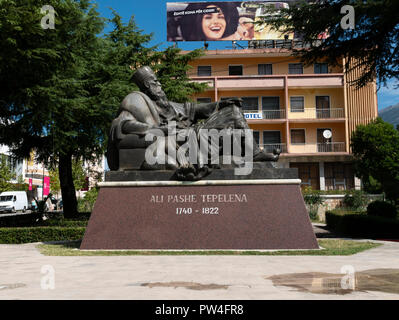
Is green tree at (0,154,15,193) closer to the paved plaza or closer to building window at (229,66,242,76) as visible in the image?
building window at (229,66,242,76)

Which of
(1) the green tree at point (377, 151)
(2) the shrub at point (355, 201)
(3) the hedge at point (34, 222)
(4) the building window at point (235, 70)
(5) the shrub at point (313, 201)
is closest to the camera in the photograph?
(3) the hedge at point (34, 222)

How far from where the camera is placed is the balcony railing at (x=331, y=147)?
3981 cm

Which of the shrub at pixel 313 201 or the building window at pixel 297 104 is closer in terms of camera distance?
the shrub at pixel 313 201

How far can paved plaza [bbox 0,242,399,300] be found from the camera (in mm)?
4551

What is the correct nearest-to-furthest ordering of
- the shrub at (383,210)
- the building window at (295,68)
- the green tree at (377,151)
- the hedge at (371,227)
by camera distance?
the hedge at (371,227)
the shrub at (383,210)
the green tree at (377,151)
the building window at (295,68)

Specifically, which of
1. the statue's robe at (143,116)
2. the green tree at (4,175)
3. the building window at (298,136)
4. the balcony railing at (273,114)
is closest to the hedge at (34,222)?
the statue's robe at (143,116)

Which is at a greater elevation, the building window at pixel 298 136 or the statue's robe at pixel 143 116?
the building window at pixel 298 136

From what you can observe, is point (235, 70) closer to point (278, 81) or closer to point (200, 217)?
point (278, 81)

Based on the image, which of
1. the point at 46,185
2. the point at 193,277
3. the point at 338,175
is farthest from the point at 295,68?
the point at 193,277

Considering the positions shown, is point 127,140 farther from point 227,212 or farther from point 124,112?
point 227,212

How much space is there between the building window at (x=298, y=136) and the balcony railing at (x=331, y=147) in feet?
5.50

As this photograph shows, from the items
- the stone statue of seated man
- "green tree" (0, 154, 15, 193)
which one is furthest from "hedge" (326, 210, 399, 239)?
"green tree" (0, 154, 15, 193)

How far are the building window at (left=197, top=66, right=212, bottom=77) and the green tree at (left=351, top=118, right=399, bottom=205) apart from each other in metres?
15.2

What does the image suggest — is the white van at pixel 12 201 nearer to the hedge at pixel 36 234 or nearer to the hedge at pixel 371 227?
the hedge at pixel 36 234
